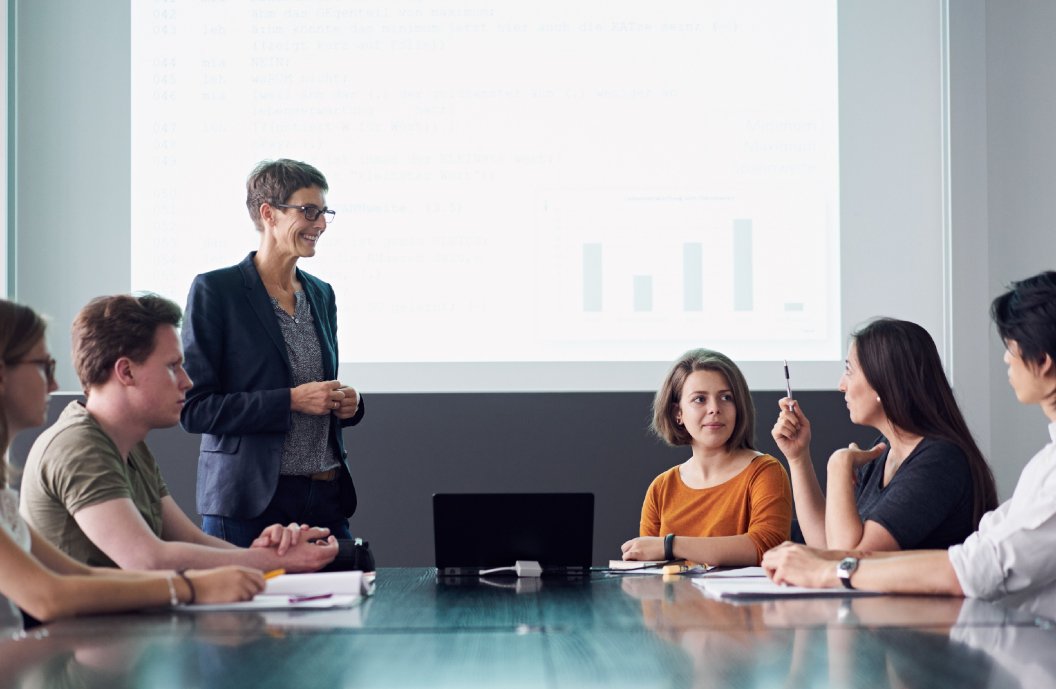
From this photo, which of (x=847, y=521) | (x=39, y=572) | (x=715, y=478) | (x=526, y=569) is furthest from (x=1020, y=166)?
(x=39, y=572)

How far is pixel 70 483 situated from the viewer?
200 centimetres

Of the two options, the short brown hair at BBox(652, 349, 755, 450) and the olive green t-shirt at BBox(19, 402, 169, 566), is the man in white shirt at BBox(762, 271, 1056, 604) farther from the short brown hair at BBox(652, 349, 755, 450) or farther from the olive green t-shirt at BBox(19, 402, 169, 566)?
the olive green t-shirt at BBox(19, 402, 169, 566)

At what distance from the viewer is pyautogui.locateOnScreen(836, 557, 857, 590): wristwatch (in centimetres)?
196

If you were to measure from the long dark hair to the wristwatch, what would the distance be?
486 millimetres

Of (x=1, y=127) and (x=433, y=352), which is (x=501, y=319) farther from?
(x=1, y=127)

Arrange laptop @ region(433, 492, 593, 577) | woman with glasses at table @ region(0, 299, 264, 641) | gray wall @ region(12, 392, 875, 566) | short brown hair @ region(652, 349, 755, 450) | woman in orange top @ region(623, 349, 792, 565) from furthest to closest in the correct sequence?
gray wall @ region(12, 392, 875, 566), short brown hair @ region(652, 349, 755, 450), woman in orange top @ region(623, 349, 792, 565), laptop @ region(433, 492, 593, 577), woman with glasses at table @ region(0, 299, 264, 641)

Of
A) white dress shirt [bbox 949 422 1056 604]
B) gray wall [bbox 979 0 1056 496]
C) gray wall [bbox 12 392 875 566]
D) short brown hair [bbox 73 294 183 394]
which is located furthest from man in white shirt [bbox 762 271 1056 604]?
gray wall [bbox 979 0 1056 496]

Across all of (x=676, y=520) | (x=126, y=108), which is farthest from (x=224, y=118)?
(x=676, y=520)

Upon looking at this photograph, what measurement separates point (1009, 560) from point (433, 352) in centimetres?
279

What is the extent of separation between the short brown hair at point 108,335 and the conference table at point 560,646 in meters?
0.60

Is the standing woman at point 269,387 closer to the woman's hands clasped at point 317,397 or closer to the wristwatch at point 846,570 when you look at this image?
the woman's hands clasped at point 317,397

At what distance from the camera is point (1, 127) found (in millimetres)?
4180

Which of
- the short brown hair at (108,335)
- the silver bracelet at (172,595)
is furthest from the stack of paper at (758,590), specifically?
the short brown hair at (108,335)

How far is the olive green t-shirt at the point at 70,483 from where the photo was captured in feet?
6.55
